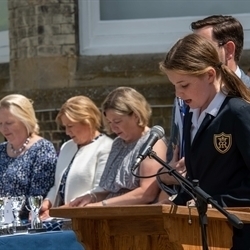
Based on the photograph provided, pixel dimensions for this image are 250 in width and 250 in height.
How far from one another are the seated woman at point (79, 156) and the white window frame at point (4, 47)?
189 inches

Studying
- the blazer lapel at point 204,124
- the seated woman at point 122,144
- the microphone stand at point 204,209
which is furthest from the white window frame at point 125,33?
the microphone stand at point 204,209

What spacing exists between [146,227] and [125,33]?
24.2ft

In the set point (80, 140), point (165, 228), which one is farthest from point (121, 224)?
point (80, 140)

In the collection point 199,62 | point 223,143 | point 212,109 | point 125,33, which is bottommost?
point 125,33

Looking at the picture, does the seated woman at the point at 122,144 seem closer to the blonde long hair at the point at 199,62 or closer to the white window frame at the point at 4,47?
the blonde long hair at the point at 199,62

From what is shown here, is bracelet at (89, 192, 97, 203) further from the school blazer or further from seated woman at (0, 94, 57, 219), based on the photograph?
the school blazer

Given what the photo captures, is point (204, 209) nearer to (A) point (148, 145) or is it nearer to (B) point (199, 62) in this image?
(A) point (148, 145)

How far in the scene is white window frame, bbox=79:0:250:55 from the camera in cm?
1184

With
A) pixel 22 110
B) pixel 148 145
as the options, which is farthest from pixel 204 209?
pixel 22 110

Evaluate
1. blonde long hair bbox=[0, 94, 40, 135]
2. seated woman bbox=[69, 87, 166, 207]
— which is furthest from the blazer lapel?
blonde long hair bbox=[0, 94, 40, 135]

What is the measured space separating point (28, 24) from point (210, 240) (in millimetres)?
7818

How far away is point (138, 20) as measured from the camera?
12039 millimetres

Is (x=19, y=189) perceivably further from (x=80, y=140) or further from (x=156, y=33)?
(x=156, y=33)

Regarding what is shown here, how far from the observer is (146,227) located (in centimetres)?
483
